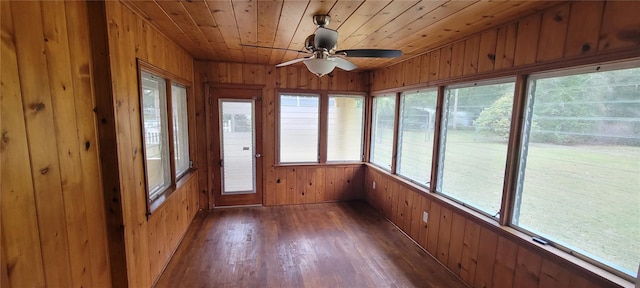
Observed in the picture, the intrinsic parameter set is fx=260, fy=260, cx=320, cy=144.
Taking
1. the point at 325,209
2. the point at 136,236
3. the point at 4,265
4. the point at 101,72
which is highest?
the point at 101,72

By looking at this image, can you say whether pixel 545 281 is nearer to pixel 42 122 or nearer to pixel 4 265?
pixel 4 265

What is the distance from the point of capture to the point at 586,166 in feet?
5.53

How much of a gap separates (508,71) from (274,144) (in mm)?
3166

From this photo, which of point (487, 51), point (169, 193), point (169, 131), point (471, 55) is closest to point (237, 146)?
point (169, 131)

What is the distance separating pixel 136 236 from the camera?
1.97 meters

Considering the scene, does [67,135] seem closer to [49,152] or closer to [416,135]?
[49,152]

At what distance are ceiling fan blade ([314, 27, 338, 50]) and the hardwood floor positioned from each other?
207 centimetres

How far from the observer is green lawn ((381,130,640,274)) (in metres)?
1.48

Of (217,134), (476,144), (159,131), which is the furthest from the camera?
(217,134)

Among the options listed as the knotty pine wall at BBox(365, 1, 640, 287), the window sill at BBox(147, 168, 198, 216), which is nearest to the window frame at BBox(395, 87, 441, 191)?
the knotty pine wall at BBox(365, 1, 640, 287)

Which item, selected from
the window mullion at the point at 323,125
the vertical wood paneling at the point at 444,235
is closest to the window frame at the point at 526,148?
the vertical wood paneling at the point at 444,235

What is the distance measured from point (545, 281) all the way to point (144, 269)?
9.80ft

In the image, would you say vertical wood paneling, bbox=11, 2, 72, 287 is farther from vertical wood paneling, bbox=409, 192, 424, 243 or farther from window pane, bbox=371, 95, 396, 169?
window pane, bbox=371, 95, 396, 169

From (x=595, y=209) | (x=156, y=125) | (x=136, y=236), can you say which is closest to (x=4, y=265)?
(x=136, y=236)
